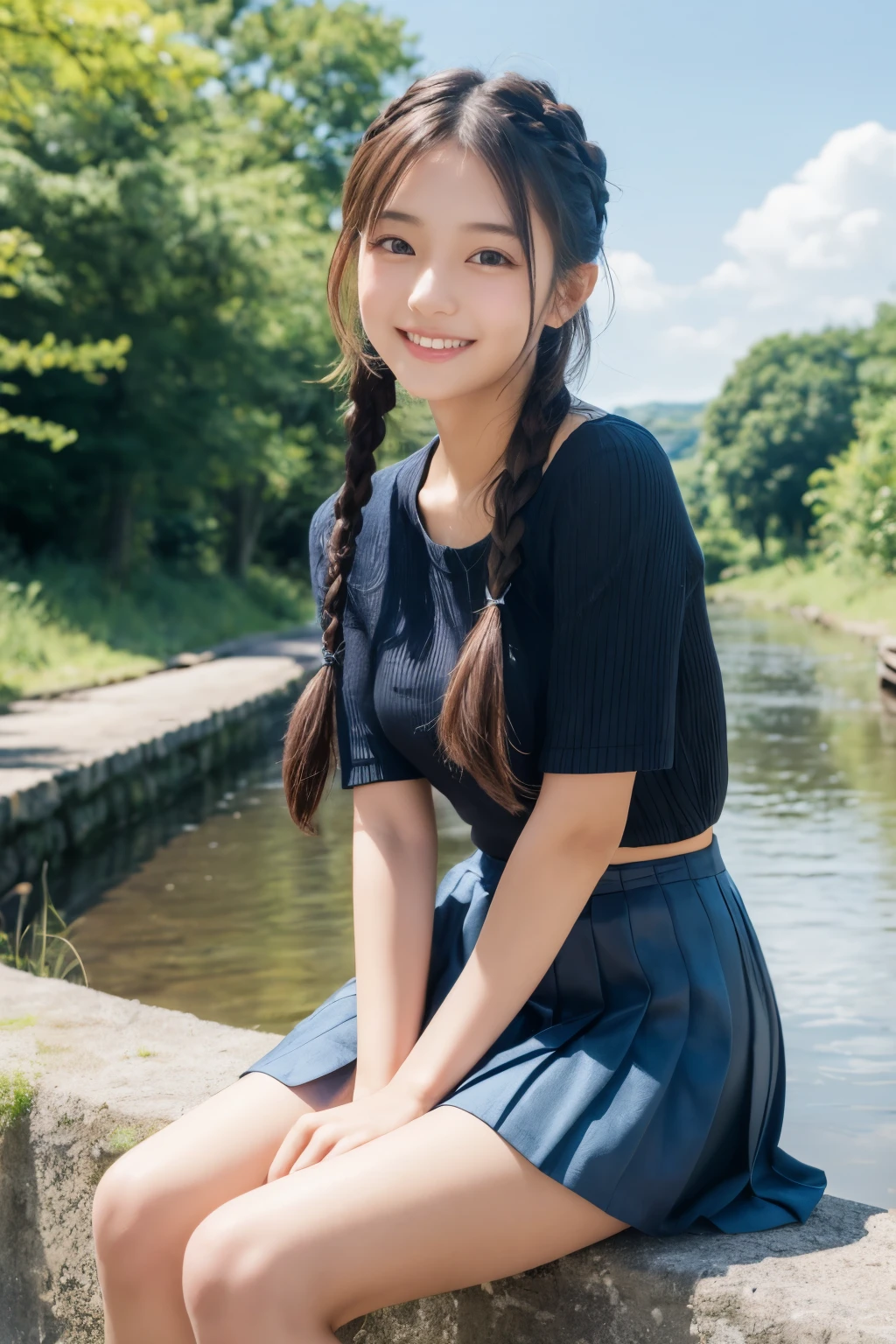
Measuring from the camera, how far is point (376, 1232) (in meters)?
1.34

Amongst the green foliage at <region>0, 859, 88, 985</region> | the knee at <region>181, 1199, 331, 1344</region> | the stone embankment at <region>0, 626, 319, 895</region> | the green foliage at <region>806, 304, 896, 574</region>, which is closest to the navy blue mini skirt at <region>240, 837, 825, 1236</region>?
the knee at <region>181, 1199, 331, 1344</region>

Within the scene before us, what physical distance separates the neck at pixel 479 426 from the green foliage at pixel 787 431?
50.4 meters

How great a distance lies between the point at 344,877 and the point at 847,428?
48583mm

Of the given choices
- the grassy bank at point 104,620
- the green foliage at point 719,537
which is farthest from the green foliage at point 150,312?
the green foliage at point 719,537

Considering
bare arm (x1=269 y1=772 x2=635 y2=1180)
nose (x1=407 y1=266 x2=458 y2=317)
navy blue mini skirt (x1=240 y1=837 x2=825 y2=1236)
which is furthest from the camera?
nose (x1=407 y1=266 x2=458 y2=317)

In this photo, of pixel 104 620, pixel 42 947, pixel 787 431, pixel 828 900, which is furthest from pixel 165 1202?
pixel 787 431

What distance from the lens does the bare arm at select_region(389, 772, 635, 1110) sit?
154 centimetres

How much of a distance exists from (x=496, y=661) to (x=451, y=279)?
457mm

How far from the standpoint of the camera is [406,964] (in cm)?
171

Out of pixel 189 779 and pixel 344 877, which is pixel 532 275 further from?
pixel 189 779

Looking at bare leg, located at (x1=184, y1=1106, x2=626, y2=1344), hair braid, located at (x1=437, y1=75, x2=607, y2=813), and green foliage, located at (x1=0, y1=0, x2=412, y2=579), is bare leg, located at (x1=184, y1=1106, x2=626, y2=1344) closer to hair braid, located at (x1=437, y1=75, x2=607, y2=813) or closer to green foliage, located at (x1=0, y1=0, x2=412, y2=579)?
hair braid, located at (x1=437, y1=75, x2=607, y2=813)

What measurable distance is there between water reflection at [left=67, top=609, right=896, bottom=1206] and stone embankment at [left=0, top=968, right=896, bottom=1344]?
1922 millimetres

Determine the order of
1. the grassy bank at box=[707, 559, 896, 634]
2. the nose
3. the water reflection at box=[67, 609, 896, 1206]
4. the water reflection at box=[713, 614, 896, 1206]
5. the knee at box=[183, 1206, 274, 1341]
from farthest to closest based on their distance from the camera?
1. the grassy bank at box=[707, 559, 896, 634]
2. the water reflection at box=[67, 609, 896, 1206]
3. the water reflection at box=[713, 614, 896, 1206]
4. the nose
5. the knee at box=[183, 1206, 274, 1341]

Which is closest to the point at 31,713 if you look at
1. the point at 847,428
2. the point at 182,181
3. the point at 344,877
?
the point at 344,877
